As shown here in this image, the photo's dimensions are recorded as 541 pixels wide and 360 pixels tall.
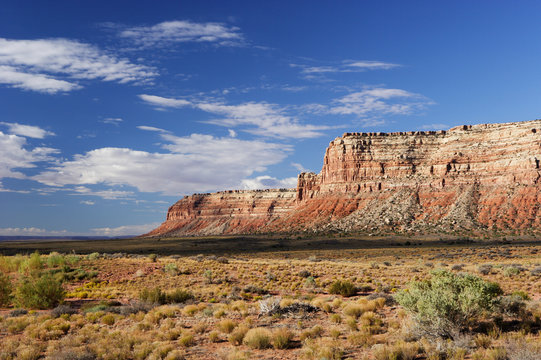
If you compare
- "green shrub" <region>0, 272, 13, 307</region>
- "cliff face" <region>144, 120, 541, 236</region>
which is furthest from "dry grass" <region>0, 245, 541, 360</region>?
"cliff face" <region>144, 120, 541, 236</region>

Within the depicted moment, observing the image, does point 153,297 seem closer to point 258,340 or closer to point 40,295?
point 40,295

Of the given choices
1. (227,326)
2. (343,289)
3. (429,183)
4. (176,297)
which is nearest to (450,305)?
(227,326)

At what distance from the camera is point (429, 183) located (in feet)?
336

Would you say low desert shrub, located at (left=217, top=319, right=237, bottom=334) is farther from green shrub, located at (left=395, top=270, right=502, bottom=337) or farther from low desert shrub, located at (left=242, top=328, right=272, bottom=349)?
green shrub, located at (left=395, top=270, right=502, bottom=337)

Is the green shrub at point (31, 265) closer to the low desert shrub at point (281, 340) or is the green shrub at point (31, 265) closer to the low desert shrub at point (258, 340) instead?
the low desert shrub at point (258, 340)

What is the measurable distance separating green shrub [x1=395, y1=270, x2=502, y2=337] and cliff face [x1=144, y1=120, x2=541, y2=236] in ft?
254

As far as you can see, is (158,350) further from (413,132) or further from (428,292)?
(413,132)

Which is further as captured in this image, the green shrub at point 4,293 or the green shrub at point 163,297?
the green shrub at point 4,293

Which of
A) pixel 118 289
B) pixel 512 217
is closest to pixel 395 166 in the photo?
pixel 512 217

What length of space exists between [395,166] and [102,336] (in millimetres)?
109856

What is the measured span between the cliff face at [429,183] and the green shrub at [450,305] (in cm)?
7727

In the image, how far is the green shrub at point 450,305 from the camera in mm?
9508

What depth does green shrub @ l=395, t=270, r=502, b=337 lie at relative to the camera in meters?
9.51

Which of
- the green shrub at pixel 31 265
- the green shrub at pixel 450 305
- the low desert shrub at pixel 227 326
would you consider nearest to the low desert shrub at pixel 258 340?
the low desert shrub at pixel 227 326
